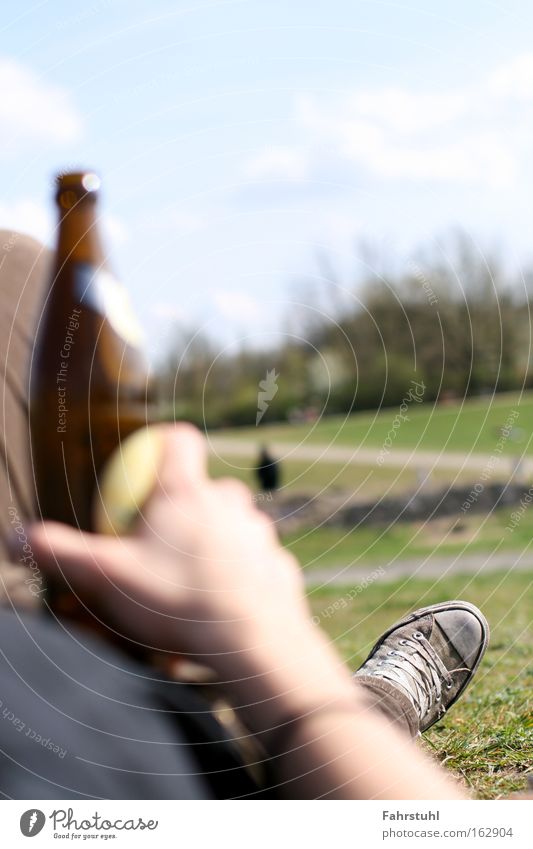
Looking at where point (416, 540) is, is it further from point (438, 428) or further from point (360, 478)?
point (438, 428)

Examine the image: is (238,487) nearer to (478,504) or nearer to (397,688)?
(397,688)

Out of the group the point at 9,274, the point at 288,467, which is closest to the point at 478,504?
the point at 288,467

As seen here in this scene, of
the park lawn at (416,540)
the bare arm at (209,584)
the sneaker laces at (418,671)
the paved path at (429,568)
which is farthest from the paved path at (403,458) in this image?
the bare arm at (209,584)

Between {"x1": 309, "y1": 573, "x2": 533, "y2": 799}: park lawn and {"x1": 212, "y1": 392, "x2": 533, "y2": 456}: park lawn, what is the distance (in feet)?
5.19

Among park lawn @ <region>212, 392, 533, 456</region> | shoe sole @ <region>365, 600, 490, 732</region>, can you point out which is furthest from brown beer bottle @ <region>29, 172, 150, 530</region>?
park lawn @ <region>212, 392, 533, 456</region>

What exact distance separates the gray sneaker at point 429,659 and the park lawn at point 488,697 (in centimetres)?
6

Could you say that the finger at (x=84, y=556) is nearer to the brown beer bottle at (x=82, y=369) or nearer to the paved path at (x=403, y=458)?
the brown beer bottle at (x=82, y=369)

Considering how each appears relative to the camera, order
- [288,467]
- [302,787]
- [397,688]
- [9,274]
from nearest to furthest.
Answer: [302,787], [9,274], [397,688], [288,467]

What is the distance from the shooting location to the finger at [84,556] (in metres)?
0.68

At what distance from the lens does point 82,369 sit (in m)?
0.93

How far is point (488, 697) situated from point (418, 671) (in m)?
0.25

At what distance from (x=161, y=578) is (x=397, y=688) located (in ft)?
3.07

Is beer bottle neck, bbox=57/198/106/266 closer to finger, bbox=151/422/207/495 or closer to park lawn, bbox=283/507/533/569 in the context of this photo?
finger, bbox=151/422/207/495

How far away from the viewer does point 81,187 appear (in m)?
1.02
